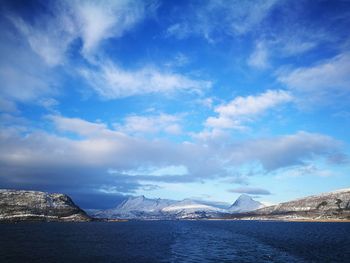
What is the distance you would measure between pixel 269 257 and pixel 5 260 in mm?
60182

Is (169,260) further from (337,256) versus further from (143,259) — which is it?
(337,256)

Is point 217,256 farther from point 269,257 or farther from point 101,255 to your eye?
point 101,255

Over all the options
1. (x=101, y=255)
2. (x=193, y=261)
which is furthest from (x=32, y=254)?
(x=193, y=261)

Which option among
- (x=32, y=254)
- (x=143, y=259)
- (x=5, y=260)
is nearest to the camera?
(x=5, y=260)

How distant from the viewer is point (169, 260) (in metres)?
75.9

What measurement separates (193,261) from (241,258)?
12.0m

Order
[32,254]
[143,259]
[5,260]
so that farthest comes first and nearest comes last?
[32,254], [143,259], [5,260]

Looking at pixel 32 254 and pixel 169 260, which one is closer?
pixel 169 260

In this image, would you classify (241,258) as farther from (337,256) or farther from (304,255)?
(337,256)

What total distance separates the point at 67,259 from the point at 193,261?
2877 cm

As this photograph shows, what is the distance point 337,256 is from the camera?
79.9 metres

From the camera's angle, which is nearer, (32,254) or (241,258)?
(241,258)

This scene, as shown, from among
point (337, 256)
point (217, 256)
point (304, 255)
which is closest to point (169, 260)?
point (217, 256)

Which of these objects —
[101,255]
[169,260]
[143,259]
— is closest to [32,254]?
[101,255]
